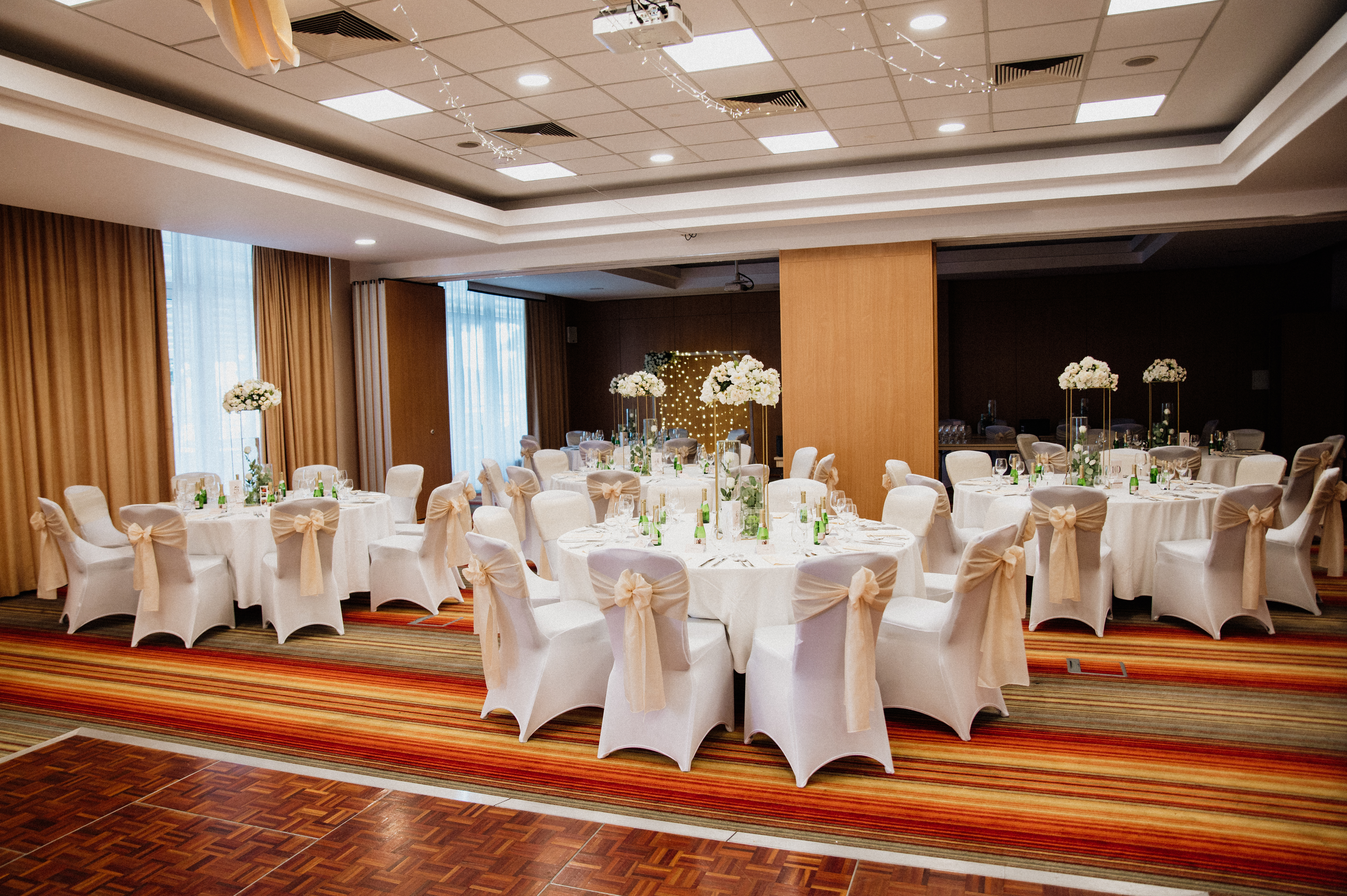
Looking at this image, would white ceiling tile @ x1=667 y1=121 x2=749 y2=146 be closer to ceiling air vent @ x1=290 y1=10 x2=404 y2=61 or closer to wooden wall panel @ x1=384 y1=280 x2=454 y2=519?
ceiling air vent @ x1=290 y1=10 x2=404 y2=61

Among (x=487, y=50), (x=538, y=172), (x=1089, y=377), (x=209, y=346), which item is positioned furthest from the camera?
(x=209, y=346)

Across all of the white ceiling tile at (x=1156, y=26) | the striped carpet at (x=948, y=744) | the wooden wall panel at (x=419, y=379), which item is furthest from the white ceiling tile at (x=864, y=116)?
the wooden wall panel at (x=419, y=379)

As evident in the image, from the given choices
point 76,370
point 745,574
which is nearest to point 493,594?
point 745,574

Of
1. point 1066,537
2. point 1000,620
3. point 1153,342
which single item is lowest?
point 1000,620

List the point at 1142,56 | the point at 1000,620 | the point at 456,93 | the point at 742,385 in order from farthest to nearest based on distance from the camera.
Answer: the point at 456,93
the point at 1142,56
the point at 742,385
the point at 1000,620

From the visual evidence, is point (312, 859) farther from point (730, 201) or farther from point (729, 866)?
point (730, 201)

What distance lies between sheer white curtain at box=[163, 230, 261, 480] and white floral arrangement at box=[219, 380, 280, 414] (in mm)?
1174

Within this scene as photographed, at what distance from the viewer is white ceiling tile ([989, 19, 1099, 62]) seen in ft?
15.7

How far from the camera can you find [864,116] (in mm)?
6320

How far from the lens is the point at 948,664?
3789 mm

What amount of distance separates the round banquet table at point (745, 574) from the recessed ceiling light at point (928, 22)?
284cm

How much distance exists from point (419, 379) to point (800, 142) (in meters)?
5.79

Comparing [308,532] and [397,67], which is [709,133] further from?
[308,532]

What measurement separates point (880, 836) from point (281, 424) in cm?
813
